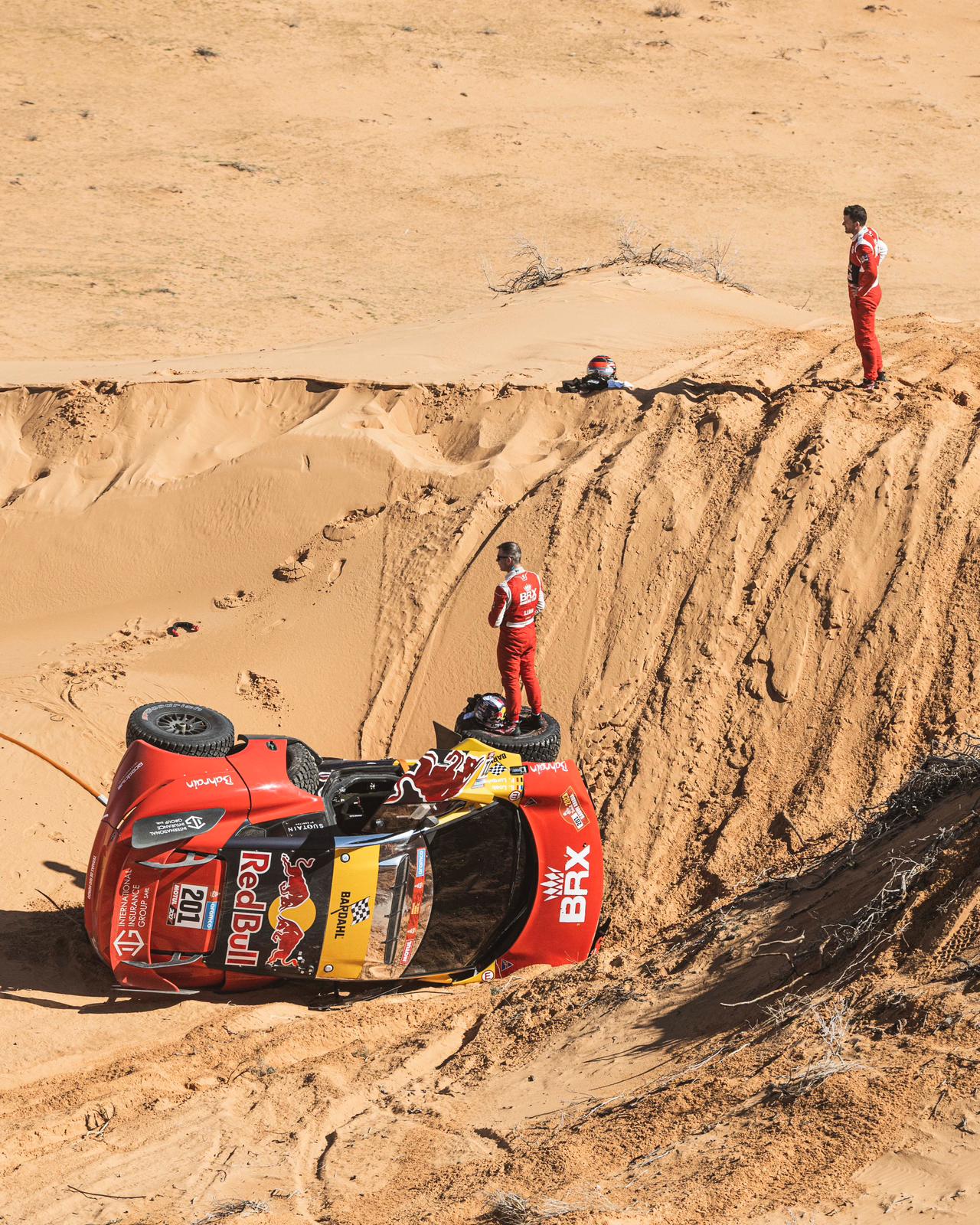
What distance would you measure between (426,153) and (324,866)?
22.5 m

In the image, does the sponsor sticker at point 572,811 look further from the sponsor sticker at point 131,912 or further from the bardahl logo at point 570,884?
the sponsor sticker at point 131,912

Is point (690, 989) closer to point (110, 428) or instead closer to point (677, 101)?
point (110, 428)

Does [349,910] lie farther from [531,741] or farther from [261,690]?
[261,690]

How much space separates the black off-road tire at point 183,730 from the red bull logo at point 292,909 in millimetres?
928

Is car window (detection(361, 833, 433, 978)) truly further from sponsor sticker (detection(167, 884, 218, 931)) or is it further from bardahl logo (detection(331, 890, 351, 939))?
sponsor sticker (detection(167, 884, 218, 931))

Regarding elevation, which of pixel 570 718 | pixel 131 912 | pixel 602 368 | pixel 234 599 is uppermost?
pixel 602 368

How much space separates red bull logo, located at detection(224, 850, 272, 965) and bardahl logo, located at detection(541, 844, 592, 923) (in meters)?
1.68

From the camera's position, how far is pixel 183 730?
8.02 metres

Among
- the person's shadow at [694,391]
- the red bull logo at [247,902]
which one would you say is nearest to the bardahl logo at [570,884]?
the red bull logo at [247,902]

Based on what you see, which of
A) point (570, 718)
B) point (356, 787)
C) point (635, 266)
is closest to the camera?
point (356, 787)

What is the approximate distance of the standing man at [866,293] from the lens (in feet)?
35.3

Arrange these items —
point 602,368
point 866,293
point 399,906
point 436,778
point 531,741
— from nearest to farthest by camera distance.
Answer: point 399,906
point 436,778
point 531,741
point 866,293
point 602,368

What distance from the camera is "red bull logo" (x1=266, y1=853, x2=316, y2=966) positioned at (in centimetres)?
Answer: 731

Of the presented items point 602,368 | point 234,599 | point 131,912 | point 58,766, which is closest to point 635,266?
point 602,368
